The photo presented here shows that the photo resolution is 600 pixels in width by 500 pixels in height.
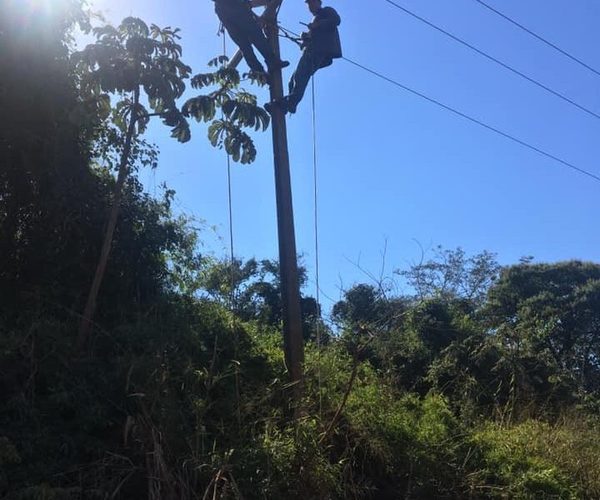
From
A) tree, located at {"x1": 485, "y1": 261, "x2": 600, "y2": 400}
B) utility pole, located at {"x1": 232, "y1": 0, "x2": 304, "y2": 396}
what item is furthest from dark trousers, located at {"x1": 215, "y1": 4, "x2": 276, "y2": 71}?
tree, located at {"x1": 485, "y1": 261, "x2": 600, "y2": 400}

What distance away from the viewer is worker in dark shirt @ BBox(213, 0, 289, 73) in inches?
325

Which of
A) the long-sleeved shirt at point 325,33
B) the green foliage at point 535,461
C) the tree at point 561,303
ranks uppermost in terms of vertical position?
the tree at point 561,303

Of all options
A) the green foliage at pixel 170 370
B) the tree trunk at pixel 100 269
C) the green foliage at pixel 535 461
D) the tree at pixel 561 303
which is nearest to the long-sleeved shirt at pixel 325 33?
the green foliage at pixel 170 370

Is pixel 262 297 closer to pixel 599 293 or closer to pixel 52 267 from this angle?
pixel 52 267

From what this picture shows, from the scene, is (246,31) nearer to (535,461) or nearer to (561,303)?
(535,461)

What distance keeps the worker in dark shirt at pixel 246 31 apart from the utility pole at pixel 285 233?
124 mm

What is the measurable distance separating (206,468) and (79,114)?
4560 millimetres

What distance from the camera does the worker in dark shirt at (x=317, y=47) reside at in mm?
8695

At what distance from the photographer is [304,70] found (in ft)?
28.6

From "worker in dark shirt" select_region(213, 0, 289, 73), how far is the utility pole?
0.41 feet

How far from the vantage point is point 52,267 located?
894 cm

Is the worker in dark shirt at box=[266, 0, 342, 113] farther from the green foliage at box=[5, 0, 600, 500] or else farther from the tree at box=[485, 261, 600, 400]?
the tree at box=[485, 261, 600, 400]

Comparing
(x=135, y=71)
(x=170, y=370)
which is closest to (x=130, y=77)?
(x=135, y=71)

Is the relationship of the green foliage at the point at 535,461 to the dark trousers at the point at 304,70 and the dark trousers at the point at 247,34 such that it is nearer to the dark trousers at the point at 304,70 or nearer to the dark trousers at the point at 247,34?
the dark trousers at the point at 304,70
